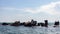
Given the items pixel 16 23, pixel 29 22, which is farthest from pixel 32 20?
pixel 16 23

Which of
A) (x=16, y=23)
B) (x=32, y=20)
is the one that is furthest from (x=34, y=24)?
(x=16, y=23)

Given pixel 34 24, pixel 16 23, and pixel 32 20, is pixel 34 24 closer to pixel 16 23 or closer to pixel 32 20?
pixel 32 20

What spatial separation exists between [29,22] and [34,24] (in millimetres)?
5968

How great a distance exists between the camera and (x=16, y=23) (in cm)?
13150

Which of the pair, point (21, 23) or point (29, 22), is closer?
point (29, 22)

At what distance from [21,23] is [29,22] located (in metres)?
29.4

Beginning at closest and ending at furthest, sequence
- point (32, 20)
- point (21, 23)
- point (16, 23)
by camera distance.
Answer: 1. point (32, 20)
2. point (16, 23)
3. point (21, 23)

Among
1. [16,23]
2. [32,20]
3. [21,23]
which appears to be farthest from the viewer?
[21,23]

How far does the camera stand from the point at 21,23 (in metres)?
144

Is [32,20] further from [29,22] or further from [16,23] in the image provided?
[16,23]

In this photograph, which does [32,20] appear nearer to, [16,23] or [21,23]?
[16,23]

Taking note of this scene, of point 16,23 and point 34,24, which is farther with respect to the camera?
point 16,23

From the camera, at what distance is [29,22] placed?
379ft

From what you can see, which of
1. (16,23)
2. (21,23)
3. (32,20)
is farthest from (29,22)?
(21,23)
